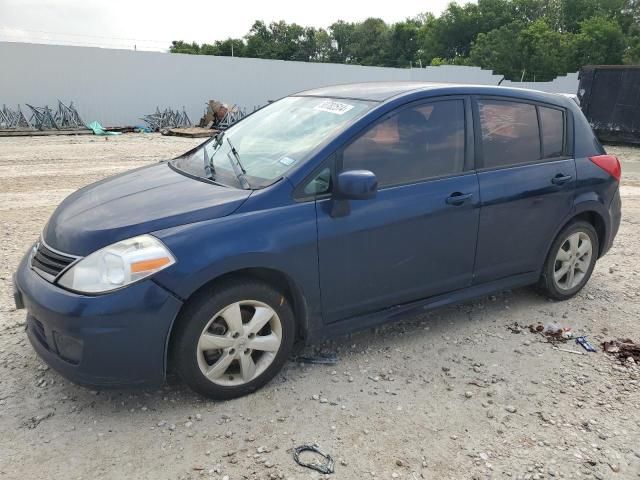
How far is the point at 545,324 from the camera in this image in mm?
4070

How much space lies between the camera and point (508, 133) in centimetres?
390

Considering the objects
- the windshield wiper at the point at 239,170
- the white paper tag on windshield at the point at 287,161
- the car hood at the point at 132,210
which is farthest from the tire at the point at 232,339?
the white paper tag on windshield at the point at 287,161

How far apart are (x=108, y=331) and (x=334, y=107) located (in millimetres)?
1977

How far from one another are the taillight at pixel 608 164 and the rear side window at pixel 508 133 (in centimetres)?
67

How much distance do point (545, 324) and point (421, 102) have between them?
193 centimetres

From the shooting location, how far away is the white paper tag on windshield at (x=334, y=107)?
347 cm

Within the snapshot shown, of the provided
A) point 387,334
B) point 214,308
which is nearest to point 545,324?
point 387,334

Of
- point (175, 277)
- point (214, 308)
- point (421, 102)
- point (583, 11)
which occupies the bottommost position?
point (214, 308)

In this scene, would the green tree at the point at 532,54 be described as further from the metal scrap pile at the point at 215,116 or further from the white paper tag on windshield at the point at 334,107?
the white paper tag on windshield at the point at 334,107

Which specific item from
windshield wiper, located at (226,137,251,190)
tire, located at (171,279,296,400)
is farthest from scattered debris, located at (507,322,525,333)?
windshield wiper, located at (226,137,251,190)

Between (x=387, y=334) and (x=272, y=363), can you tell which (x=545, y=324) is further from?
(x=272, y=363)

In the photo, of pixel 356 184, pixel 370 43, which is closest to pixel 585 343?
pixel 356 184

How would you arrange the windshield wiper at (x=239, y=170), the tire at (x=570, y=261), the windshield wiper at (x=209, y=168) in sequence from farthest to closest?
the tire at (x=570, y=261) → the windshield wiper at (x=209, y=168) → the windshield wiper at (x=239, y=170)

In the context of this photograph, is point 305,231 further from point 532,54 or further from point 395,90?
point 532,54
